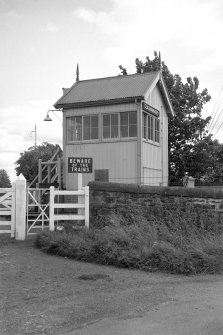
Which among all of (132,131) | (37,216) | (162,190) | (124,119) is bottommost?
(37,216)

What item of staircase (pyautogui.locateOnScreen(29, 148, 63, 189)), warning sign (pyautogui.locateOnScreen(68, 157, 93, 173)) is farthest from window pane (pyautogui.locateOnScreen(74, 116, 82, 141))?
warning sign (pyautogui.locateOnScreen(68, 157, 93, 173))

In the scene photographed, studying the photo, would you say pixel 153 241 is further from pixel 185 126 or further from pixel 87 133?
pixel 185 126

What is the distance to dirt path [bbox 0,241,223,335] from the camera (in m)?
5.33

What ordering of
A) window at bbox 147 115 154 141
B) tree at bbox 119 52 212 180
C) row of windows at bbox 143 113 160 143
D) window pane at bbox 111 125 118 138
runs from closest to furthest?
1. window pane at bbox 111 125 118 138
2. row of windows at bbox 143 113 160 143
3. window at bbox 147 115 154 141
4. tree at bbox 119 52 212 180

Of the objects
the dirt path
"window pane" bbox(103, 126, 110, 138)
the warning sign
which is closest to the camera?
the dirt path

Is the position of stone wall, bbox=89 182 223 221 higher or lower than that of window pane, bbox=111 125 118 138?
lower

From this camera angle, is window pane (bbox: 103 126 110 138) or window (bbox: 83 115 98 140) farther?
window (bbox: 83 115 98 140)

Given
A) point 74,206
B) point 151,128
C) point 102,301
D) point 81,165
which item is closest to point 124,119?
point 151,128

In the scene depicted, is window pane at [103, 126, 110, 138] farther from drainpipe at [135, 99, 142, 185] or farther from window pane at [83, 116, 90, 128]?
drainpipe at [135, 99, 142, 185]

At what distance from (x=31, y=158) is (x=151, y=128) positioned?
3248cm

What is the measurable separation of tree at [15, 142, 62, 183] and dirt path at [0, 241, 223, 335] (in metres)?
38.1

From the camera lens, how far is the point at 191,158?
27531 mm

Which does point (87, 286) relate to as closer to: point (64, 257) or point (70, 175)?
point (64, 257)

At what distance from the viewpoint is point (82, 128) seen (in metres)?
19.1
